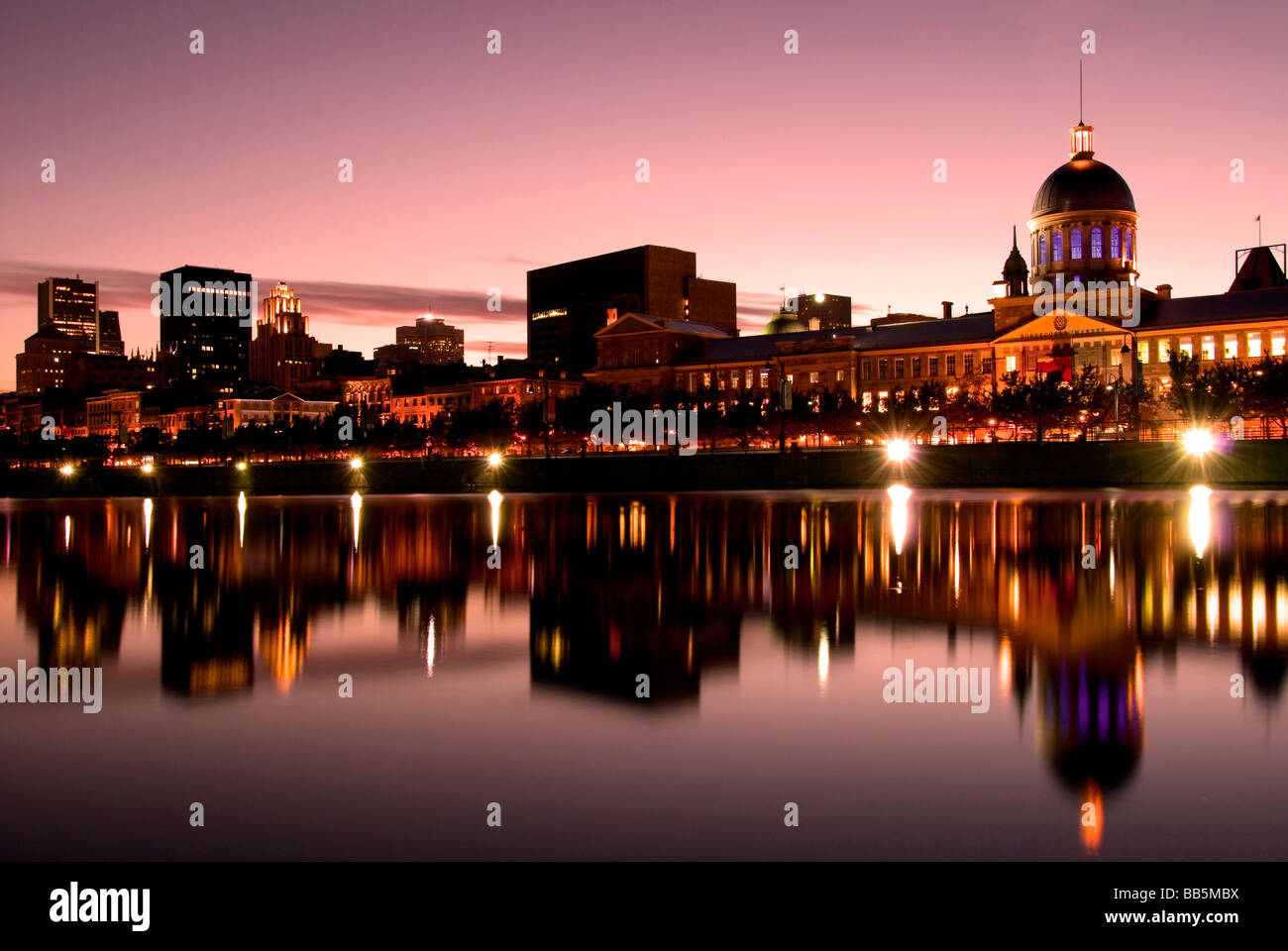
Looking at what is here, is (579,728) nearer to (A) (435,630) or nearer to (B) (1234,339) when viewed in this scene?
(A) (435,630)

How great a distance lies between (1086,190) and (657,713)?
123 m

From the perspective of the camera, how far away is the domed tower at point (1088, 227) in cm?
11862

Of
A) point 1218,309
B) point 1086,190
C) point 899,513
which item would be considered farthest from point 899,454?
point 1086,190

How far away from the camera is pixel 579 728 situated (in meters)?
9.40

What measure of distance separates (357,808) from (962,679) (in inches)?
251

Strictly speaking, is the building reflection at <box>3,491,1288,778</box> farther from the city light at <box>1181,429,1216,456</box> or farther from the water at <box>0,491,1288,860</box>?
the city light at <box>1181,429,1216,456</box>

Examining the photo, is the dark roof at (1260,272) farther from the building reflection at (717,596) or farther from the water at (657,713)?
the water at (657,713)

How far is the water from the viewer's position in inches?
276

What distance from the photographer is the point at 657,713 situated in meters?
9.93

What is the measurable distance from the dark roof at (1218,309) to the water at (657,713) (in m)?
99.9

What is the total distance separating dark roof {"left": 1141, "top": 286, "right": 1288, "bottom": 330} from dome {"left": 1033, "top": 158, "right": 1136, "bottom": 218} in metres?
12.0

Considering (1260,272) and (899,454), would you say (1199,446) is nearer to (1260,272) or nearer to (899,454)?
(899,454)
